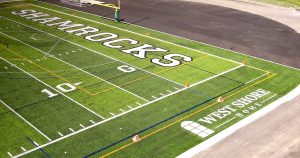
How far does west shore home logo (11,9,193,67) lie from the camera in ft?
96.0

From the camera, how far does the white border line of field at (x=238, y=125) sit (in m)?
17.6

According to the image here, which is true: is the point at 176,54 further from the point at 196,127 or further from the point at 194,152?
the point at 194,152

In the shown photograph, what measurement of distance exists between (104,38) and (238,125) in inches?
726

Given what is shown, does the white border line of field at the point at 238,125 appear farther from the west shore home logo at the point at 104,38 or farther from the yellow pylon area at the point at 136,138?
the west shore home logo at the point at 104,38

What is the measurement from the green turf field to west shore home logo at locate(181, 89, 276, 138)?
7 cm

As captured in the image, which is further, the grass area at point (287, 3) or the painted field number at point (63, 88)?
the grass area at point (287, 3)

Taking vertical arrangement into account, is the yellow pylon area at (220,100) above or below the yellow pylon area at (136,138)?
above

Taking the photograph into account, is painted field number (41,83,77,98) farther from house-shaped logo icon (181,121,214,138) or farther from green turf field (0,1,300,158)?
house-shaped logo icon (181,121,214,138)

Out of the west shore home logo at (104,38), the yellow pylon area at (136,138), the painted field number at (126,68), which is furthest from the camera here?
the west shore home logo at (104,38)

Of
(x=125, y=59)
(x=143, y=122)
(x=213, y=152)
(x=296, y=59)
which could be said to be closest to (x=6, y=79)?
(x=125, y=59)

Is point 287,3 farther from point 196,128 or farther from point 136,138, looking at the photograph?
point 136,138

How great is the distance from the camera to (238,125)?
19984mm

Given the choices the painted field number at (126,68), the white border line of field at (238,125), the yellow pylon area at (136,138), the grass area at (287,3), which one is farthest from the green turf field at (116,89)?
the grass area at (287,3)

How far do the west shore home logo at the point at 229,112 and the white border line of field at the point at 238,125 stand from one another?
48cm
